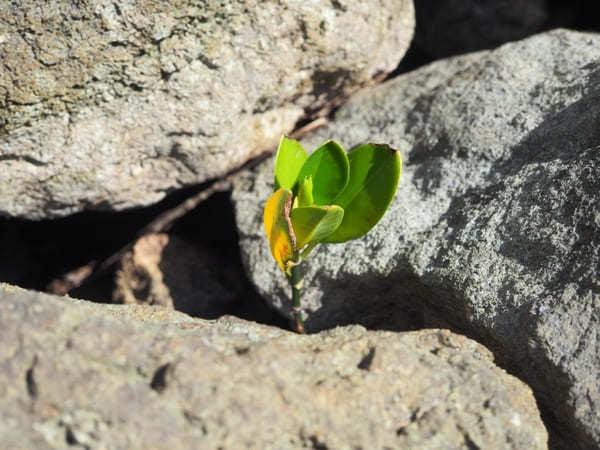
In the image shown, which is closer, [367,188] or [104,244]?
[367,188]

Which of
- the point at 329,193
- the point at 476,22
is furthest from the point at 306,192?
the point at 476,22

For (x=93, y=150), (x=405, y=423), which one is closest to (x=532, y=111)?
(x=405, y=423)

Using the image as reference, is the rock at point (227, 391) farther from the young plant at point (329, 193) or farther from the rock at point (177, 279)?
the rock at point (177, 279)

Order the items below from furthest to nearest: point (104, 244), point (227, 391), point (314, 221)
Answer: point (104, 244) < point (314, 221) < point (227, 391)

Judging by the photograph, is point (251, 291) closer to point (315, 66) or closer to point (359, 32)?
point (315, 66)

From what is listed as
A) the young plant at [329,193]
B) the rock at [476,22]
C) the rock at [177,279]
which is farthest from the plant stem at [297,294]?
the rock at [476,22]

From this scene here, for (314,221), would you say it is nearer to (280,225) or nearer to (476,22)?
(280,225)

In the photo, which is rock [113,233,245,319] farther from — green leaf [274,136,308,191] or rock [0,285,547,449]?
rock [0,285,547,449]
